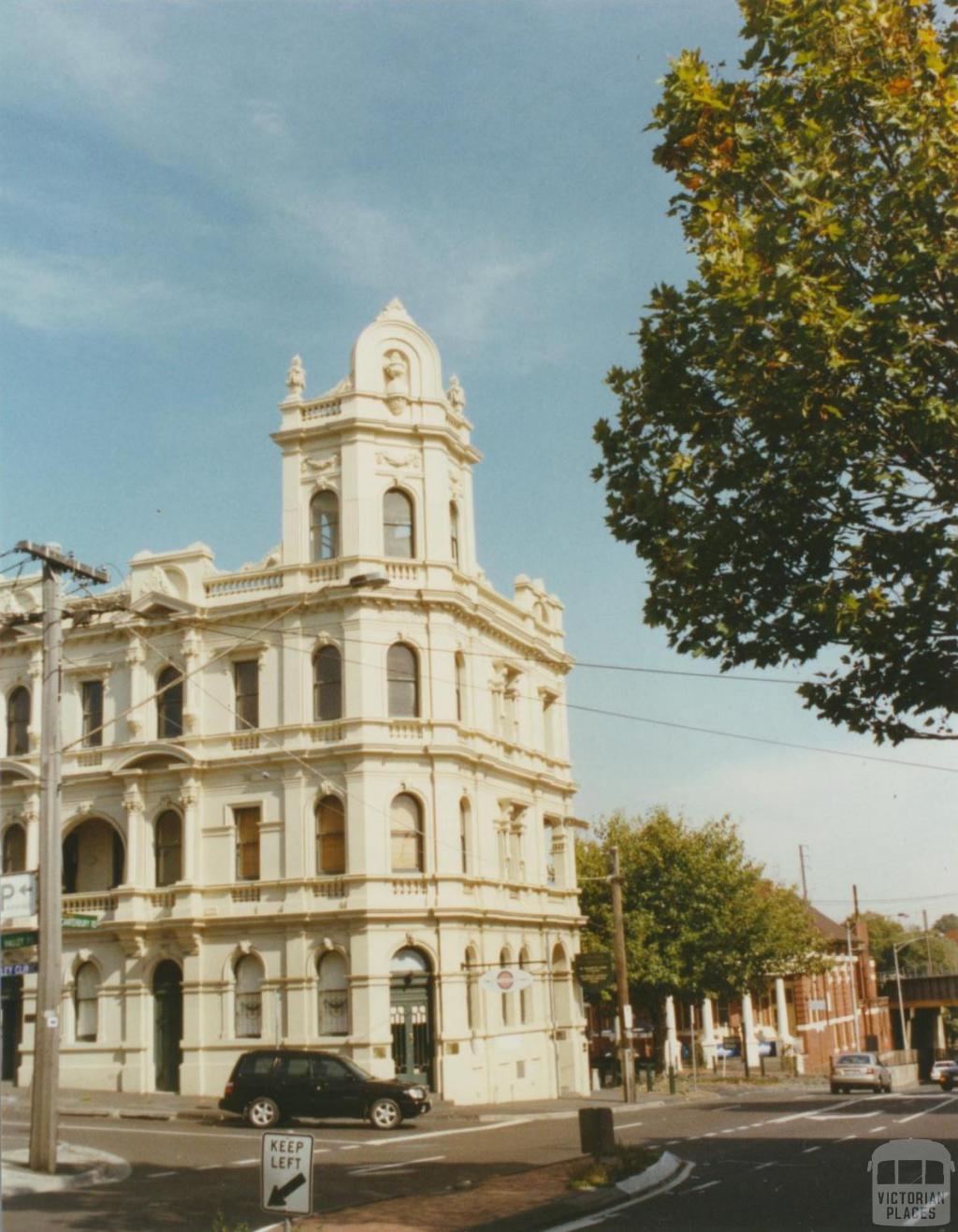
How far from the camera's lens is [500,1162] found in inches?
845

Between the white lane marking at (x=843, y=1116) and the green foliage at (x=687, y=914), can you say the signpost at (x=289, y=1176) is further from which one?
the green foliage at (x=687, y=914)

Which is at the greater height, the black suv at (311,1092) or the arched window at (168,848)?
the arched window at (168,848)

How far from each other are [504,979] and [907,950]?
103415 mm

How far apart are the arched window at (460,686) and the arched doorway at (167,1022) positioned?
1040 centimetres

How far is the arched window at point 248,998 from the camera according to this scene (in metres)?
37.3

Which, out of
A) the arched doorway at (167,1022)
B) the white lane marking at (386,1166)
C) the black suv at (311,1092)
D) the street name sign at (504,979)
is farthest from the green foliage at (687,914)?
the white lane marking at (386,1166)

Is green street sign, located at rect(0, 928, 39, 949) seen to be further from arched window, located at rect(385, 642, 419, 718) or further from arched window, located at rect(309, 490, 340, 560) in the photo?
arched window, located at rect(309, 490, 340, 560)

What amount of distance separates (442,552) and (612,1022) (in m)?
33.0

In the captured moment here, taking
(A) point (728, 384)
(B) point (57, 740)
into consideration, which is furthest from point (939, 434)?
(B) point (57, 740)

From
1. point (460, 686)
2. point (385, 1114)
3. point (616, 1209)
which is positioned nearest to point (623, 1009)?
point (460, 686)

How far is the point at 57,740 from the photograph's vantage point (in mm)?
21516

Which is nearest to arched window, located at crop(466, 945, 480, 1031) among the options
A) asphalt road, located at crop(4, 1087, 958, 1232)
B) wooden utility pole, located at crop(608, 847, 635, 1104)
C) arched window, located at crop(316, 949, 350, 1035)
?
arched window, located at crop(316, 949, 350, 1035)

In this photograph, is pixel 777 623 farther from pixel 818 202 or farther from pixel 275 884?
pixel 275 884

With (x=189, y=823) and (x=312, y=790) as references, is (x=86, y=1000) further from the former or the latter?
(x=312, y=790)
